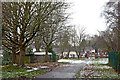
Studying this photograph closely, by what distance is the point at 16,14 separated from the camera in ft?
46.7

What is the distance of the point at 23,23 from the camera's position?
1487 centimetres

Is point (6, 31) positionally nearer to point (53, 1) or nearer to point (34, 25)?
point (34, 25)

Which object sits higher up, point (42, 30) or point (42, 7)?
point (42, 7)

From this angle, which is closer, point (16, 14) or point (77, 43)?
point (16, 14)

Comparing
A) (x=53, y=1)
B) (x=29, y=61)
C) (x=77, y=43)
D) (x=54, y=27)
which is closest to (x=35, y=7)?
(x=53, y=1)

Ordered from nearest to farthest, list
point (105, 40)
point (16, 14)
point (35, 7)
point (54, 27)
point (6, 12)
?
point (6, 12)
point (16, 14)
point (35, 7)
point (54, 27)
point (105, 40)

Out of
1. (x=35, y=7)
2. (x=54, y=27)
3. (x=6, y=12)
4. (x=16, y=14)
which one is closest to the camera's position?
(x=6, y=12)

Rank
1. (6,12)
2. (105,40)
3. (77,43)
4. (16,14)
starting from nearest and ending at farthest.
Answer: (6,12)
(16,14)
(105,40)
(77,43)

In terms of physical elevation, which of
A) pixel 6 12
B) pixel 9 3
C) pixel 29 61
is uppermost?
pixel 9 3

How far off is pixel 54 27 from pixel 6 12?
35.2 feet

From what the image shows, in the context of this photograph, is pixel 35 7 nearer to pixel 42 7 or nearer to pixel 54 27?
pixel 42 7

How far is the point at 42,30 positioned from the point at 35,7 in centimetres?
235

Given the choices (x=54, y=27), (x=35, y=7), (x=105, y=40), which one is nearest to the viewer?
(x=35, y=7)

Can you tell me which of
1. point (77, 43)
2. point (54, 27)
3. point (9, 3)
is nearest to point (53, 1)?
point (9, 3)
